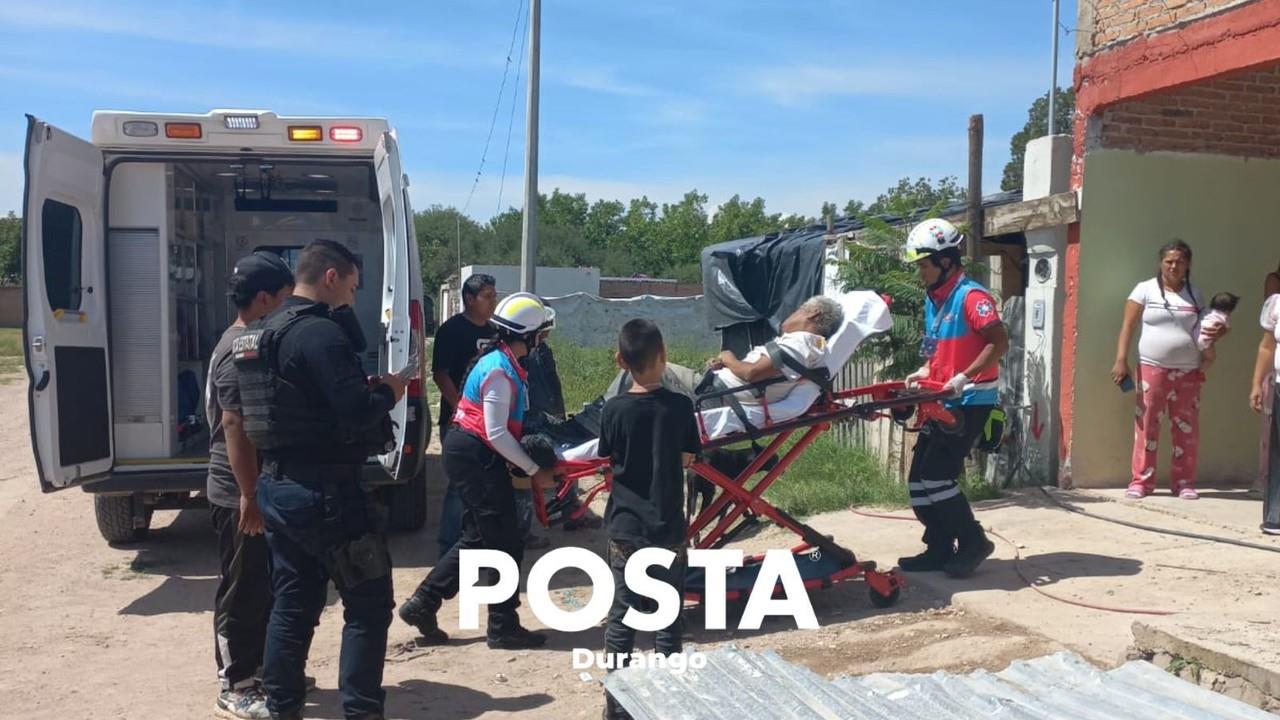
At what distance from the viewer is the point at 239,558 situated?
15.2 feet

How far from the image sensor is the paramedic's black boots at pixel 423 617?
538 centimetres

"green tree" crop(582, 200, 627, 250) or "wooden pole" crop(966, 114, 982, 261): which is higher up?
"green tree" crop(582, 200, 627, 250)

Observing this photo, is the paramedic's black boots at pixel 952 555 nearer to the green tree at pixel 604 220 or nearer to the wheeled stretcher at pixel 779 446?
the wheeled stretcher at pixel 779 446

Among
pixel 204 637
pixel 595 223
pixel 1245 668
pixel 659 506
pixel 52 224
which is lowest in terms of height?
pixel 204 637

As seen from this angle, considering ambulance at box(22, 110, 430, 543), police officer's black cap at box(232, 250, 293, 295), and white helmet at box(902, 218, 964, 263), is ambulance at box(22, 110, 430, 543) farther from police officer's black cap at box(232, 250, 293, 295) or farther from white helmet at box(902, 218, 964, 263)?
white helmet at box(902, 218, 964, 263)

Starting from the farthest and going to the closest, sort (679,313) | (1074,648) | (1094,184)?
(679,313) < (1094,184) < (1074,648)

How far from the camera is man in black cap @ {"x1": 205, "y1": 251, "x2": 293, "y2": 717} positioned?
461 centimetres

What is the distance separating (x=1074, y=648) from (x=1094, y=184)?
413 centimetres

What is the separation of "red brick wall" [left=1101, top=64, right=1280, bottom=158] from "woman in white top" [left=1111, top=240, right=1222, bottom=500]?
0.95 meters

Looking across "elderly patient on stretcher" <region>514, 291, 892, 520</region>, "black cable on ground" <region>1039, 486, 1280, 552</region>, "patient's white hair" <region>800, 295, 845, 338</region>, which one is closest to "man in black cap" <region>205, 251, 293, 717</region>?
"elderly patient on stretcher" <region>514, 291, 892, 520</region>

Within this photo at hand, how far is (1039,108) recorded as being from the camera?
2250 inches

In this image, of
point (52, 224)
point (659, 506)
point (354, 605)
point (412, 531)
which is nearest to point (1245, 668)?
point (659, 506)

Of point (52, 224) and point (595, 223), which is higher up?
point (595, 223)

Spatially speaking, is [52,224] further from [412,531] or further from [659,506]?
[659,506]
